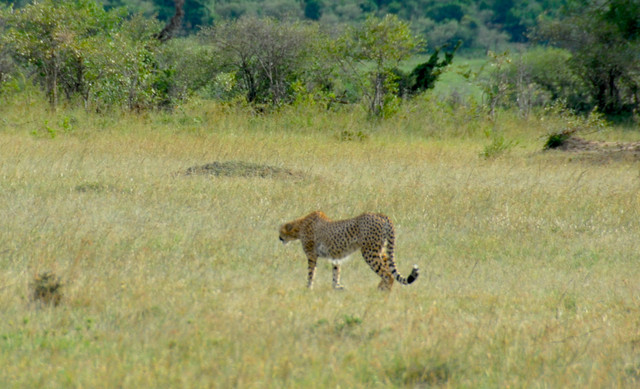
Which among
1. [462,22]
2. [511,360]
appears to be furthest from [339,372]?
[462,22]

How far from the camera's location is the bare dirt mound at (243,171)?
11586 mm

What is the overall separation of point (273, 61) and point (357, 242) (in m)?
16.9

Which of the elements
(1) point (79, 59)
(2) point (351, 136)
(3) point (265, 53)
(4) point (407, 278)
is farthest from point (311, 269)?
(3) point (265, 53)

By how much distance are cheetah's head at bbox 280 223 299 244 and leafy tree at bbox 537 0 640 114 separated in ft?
40.2

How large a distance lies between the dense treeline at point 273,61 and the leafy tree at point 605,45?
0.13 ft

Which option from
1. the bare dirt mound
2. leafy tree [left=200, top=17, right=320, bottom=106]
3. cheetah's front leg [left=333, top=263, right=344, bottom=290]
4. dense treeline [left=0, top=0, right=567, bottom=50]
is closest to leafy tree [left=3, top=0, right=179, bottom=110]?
leafy tree [left=200, top=17, right=320, bottom=106]

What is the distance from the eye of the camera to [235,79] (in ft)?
75.7

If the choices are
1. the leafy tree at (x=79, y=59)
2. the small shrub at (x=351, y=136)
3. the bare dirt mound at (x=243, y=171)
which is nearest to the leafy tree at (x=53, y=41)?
the leafy tree at (x=79, y=59)

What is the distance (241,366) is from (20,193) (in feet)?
20.5

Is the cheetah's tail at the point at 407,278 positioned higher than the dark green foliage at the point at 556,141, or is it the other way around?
the cheetah's tail at the point at 407,278

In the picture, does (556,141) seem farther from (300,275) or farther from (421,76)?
(300,275)

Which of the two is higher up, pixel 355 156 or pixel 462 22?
pixel 355 156

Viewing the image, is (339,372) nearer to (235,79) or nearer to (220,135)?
(220,135)

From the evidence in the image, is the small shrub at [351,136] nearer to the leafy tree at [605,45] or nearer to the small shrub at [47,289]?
the leafy tree at [605,45]
